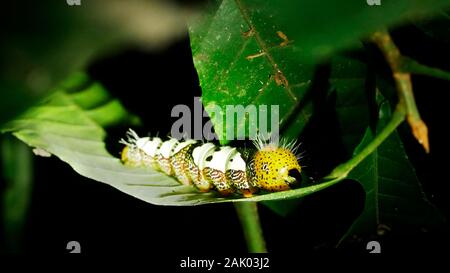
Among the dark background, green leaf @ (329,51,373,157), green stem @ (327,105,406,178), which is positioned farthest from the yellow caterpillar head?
green stem @ (327,105,406,178)

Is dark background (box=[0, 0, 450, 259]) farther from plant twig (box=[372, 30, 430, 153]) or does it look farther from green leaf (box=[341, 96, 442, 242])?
plant twig (box=[372, 30, 430, 153])

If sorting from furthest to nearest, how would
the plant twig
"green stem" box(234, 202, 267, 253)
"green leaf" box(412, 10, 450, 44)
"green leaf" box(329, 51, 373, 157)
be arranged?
"green stem" box(234, 202, 267, 253) → "green leaf" box(329, 51, 373, 157) → "green leaf" box(412, 10, 450, 44) → the plant twig

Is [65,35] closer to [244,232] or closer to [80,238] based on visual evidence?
[244,232]

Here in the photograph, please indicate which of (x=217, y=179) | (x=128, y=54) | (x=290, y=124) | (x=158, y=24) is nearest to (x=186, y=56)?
(x=128, y=54)

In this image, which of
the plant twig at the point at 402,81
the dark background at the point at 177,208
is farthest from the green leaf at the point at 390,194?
the plant twig at the point at 402,81

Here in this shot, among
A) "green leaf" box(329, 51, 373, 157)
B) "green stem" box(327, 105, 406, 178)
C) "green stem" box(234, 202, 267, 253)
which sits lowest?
"green stem" box(234, 202, 267, 253)
